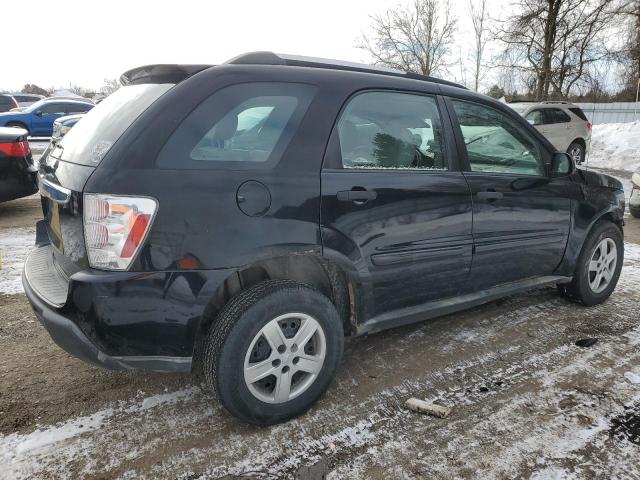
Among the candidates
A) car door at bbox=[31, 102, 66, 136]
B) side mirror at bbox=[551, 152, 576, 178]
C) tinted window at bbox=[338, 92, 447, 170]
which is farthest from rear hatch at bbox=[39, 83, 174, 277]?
car door at bbox=[31, 102, 66, 136]

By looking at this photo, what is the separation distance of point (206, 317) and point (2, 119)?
1794cm

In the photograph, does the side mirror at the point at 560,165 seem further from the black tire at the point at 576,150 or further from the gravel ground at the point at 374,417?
the black tire at the point at 576,150

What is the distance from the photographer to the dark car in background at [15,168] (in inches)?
239

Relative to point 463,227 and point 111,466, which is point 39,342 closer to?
point 111,466

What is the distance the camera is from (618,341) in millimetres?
3414

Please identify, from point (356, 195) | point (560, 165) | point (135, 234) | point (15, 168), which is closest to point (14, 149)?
point (15, 168)

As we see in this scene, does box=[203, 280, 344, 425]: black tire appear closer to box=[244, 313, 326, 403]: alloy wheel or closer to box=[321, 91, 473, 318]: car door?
box=[244, 313, 326, 403]: alloy wheel

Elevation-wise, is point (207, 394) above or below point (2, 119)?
below

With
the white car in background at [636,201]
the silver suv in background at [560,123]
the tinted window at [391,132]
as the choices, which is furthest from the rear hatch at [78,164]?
the silver suv in background at [560,123]

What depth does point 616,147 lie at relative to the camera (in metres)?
16.8

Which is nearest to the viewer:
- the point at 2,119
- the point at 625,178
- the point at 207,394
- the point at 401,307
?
the point at 207,394

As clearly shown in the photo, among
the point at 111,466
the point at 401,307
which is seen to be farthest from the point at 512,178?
the point at 111,466

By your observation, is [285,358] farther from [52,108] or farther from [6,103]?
[6,103]

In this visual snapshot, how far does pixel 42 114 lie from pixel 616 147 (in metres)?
20.0
